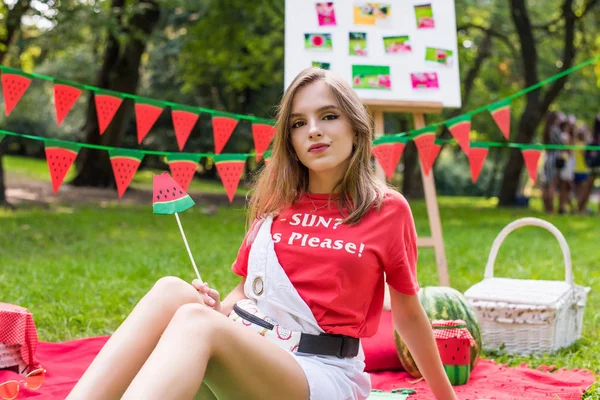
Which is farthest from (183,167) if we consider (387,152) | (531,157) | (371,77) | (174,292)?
(531,157)

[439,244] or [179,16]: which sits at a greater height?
[179,16]

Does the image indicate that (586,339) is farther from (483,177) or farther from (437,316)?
(483,177)

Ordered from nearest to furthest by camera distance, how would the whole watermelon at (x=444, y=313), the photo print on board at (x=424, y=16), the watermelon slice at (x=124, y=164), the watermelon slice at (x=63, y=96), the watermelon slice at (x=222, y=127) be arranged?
the whole watermelon at (x=444, y=313) < the watermelon slice at (x=124, y=164) < the watermelon slice at (x=63, y=96) < the watermelon slice at (x=222, y=127) < the photo print on board at (x=424, y=16)

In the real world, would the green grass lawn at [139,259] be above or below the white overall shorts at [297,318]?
below

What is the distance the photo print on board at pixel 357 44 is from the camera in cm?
427

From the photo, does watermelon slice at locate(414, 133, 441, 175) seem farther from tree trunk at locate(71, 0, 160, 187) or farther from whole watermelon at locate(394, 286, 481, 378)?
tree trunk at locate(71, 0, 160, 187)

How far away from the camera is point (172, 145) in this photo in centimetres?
1741

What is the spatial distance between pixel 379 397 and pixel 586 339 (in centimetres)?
170

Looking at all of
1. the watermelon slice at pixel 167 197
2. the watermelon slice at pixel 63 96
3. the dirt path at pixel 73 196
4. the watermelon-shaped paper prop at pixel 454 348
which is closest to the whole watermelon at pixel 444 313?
the watermelon-shaped paper prop at pixel 454 348

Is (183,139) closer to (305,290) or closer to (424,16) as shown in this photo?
(424,16)

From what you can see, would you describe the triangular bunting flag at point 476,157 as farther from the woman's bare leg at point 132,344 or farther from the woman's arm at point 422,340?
the woman's bare leg at point 132,344

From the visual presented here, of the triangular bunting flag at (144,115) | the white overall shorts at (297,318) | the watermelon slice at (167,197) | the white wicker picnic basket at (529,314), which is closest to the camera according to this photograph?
the white overall shorts at (297,318)

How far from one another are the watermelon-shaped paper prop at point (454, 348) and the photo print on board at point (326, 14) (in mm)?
1991

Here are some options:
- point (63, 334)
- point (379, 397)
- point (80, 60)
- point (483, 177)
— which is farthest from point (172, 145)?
point (379, 397)
